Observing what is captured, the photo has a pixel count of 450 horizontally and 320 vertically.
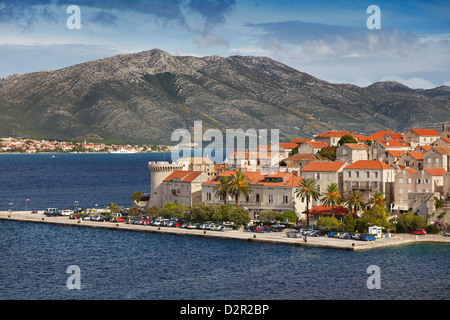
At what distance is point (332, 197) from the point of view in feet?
333

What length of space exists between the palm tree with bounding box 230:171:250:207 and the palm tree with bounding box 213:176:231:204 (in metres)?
0.72

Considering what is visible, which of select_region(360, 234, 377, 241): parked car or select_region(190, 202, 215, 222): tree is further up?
select_region(190, 202, 215, 222): tree

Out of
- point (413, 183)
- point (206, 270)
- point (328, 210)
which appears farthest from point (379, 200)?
point (206, 270)

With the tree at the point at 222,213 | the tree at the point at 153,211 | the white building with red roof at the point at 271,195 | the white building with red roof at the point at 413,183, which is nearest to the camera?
the white building with red roof at the point at 413,183

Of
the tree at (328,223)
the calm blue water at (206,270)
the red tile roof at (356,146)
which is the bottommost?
the calm blue water at (206,270)

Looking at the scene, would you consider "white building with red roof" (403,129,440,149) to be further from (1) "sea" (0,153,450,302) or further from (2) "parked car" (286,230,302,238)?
(2) "parked car" (286,230,302,238)

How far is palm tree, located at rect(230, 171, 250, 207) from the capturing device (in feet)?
358

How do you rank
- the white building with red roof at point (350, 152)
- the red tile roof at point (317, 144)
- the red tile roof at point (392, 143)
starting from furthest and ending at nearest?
the red tile roof at point (317, 144) < the red tile roof at point (392, 143) < the white building with red roof at point (350, 152)


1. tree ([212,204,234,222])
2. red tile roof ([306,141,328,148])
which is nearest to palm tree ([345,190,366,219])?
tree ([212,204,234,222])

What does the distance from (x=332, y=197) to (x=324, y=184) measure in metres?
10.4

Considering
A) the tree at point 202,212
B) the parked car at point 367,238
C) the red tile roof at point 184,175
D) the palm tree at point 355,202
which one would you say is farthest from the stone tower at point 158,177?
the parked car at point 367,238

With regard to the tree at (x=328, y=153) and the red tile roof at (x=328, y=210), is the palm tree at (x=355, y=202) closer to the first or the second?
the red tile roof at (x=328, y=210)

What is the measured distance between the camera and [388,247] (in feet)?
296

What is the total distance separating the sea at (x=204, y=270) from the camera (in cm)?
6731
